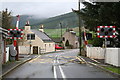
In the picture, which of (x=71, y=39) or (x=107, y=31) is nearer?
(x=107, y=31)

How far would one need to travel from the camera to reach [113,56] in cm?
1939

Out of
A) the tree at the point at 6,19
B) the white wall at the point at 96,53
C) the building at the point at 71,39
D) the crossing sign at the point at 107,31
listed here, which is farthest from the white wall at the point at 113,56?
the building at the point at 71,39

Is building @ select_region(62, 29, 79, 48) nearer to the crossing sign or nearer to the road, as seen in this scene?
the crossing sign

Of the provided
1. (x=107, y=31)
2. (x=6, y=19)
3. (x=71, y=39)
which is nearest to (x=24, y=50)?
(x=6, y=19)

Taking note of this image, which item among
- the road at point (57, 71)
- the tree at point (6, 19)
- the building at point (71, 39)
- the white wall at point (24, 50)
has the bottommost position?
the road at point (57, 71)

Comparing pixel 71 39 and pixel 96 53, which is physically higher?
pixel 71 39

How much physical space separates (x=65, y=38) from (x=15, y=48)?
Result: 6957 cm

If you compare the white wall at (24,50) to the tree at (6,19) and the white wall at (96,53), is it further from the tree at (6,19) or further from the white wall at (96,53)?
the white wall at (96,53)

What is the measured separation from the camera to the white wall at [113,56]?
1807cm

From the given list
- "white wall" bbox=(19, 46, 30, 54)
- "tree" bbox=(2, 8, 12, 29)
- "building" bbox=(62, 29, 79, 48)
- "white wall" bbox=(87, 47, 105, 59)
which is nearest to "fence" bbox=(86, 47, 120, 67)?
"white wall" bbox=(87, 47, 105, 59)

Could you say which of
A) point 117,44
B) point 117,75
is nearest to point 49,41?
point 117,44

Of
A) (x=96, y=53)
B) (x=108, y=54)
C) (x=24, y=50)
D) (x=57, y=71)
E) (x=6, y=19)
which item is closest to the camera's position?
(x=57, y=71)

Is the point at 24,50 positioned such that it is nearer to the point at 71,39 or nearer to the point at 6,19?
the point at 6,19

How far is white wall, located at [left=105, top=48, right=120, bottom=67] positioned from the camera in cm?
1807
